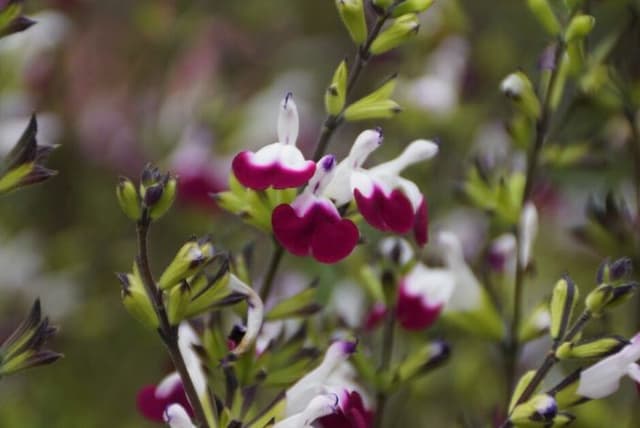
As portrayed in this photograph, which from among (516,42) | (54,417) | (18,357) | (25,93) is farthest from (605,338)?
(516,42)

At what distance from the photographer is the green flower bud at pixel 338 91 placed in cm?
46

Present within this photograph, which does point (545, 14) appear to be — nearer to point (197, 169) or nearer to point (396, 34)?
point (396, 34)

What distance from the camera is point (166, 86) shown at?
1118 mm

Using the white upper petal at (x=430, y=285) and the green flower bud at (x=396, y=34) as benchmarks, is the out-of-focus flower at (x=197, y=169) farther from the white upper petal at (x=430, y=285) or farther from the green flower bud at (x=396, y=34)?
the green flower bud at (x=396, y=34)

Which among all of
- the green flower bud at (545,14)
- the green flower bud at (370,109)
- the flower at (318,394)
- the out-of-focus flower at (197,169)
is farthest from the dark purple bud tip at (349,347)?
the out-of-focus flower at (197,169)

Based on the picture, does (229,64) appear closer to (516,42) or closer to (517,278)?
(516,42)

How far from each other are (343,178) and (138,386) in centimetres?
52

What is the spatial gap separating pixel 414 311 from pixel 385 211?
116 mm

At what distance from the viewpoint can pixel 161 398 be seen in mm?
503

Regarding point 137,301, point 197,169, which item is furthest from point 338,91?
point 197,169

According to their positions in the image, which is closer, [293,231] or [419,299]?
[293,231]

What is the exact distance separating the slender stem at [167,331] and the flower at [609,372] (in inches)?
6.8

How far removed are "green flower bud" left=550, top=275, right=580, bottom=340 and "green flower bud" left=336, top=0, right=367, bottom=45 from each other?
14 centimetres

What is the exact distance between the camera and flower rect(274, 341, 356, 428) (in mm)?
447
